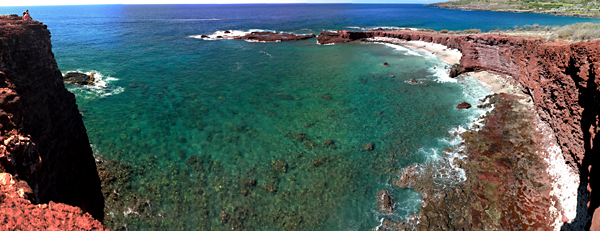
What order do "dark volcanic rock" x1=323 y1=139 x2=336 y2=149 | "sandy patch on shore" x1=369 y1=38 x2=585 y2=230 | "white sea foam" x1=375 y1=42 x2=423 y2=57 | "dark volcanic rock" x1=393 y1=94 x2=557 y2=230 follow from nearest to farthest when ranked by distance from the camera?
"sandy patch on shore" x1=369 y1=38 x2=585 y2=230, "dark volcanic rock" x1=393 y1=94 x2=557 y2=230, "dark volcanic rock" x1=323 y1=139 x2=336 y2=149, "white sea foam" x1=375 y1=42 x2=423 y2=57

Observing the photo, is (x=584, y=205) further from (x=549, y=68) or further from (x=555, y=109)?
(x=549, y=68)

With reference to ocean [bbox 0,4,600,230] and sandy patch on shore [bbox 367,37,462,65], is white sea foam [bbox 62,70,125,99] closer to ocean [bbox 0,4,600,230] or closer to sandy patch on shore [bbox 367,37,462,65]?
ocean [bbox 0,4,600,230]

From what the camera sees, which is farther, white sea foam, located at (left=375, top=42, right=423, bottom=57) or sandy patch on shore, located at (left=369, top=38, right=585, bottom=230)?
white sea foam, located at (left=375, top=42, right=423, bottom=57)

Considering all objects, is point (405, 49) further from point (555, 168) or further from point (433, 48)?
point (555, 168)

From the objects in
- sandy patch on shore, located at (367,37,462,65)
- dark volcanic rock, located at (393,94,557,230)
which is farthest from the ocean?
sandy patch on shore, located at (367,37,462,65)

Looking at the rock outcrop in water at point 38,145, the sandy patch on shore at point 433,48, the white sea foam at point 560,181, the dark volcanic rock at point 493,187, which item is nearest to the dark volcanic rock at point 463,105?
the dark volcanic rock at point 493,187

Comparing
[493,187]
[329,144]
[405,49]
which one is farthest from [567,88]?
[405,49]
